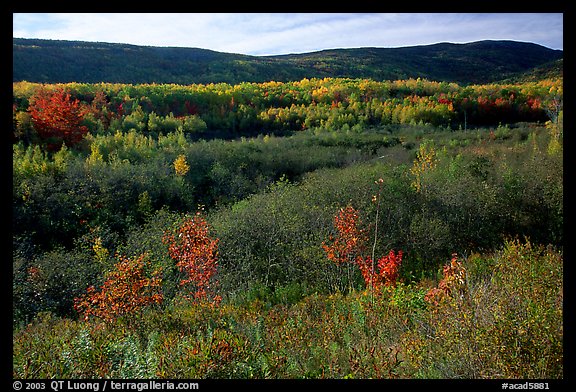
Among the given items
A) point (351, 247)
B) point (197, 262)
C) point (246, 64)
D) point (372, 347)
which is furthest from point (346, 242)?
point (246, 64)

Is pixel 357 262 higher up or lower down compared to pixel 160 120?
lower down

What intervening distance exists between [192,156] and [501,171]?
534 inches

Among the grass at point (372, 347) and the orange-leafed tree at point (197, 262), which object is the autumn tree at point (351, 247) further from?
the grass at point (372, 347)

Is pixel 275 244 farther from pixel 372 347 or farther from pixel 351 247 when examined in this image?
pixel 372 347

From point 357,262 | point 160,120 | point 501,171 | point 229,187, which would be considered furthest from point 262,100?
point 357,262

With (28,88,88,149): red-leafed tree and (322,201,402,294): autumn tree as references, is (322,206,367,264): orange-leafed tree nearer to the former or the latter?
(322,201,402,294): autumn tree

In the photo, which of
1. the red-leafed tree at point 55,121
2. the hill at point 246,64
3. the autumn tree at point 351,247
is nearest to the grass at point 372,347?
the autumn tree at point 351,247

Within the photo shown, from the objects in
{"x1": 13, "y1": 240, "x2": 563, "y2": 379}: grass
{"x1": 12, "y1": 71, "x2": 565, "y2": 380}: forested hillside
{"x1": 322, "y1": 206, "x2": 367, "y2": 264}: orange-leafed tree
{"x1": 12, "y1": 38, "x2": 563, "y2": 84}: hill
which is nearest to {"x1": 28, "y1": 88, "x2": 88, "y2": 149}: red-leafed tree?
{"x1": 12, "y1": 71, "x2": 565, "y2": 380}: forested hillside

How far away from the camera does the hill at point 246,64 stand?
4144cm

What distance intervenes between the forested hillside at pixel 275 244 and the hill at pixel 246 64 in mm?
14480

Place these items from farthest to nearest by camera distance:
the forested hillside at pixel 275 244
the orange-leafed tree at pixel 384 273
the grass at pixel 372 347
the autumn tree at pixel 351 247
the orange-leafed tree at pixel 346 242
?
the orange-leafed tree at pixel 346 242 < the autumn tree at pixel 351 247 < the orange-leafed tree at pixel 384 273 < the forested hillside at pixel 275 244 < the grass at pixel 372 347
